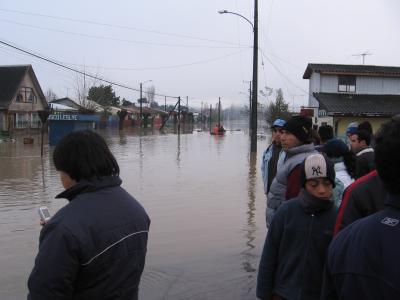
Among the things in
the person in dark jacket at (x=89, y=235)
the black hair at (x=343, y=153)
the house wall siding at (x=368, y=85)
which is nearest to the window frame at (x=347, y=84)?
the house wall siding at (x=368, y=85)

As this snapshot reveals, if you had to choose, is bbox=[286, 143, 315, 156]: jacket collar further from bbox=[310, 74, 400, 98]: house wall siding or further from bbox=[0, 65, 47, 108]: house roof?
bbox=[0, 65, 47, 108]: house roof

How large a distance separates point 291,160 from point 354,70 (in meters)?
31.9

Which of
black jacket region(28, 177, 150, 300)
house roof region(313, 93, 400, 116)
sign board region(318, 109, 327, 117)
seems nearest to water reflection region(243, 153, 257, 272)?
black jacket region(28, 177, 150, 300)

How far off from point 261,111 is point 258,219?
352ft

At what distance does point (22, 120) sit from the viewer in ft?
171

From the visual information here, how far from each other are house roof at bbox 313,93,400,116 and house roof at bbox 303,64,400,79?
1.46 metres

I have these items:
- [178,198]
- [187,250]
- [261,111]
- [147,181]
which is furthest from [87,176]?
[261,111]

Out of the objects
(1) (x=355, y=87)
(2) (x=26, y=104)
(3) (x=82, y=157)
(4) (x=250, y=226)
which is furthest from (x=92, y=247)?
(2) (x=26, y=104)

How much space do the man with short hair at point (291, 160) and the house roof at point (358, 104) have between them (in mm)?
25328

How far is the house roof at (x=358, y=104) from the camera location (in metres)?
29.6

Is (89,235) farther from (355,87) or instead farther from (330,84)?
(355,87)

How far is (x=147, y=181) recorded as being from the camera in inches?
607

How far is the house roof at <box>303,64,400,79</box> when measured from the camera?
33562 mm

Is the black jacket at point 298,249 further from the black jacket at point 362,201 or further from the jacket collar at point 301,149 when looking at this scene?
the jacket collar at point 301,149
